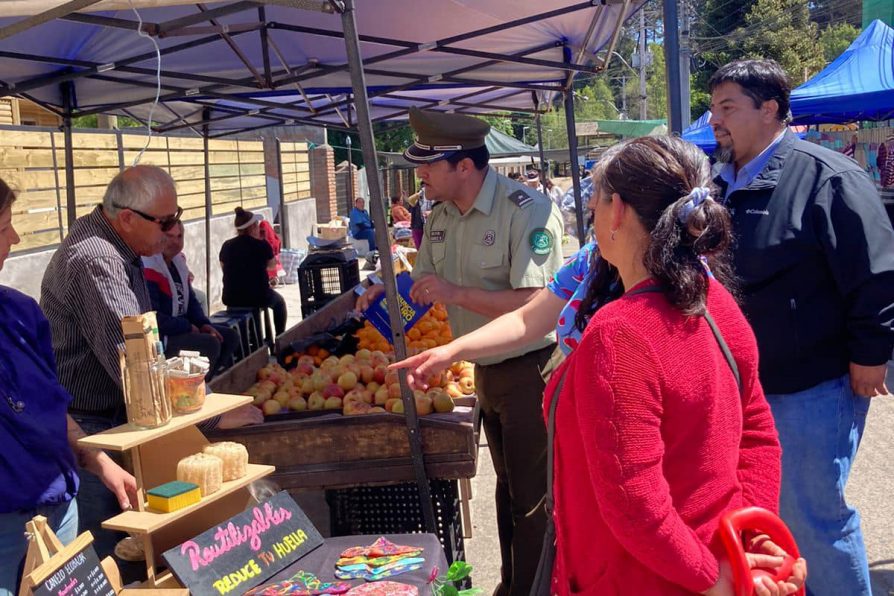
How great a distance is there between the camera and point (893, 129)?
49.0ft

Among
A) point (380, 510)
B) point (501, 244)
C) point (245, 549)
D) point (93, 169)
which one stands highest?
point (93, 169)

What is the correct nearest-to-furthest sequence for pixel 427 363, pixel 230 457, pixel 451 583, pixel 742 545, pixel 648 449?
pixel 648 449, pixel 742 545, pixel 451 583, pixel 230 457, pixel 427 363

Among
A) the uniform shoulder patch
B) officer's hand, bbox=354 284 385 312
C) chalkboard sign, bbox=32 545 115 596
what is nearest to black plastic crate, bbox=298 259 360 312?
officer's hand, bbox=354 284 385 312

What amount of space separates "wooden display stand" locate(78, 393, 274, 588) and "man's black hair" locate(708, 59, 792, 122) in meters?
1.96

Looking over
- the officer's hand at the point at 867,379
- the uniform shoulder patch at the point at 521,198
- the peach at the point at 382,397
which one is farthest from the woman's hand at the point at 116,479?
the officer's hand at the point at 867,379

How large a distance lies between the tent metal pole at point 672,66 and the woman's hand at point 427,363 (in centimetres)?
229

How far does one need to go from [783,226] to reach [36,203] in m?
8.59

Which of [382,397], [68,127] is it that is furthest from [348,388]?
[68,127]

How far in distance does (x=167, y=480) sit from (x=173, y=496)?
0.34m

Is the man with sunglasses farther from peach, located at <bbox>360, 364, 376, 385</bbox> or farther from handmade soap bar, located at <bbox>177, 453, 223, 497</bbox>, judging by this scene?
peach, located at <bbox>360, 364, 376, 385</bbox>

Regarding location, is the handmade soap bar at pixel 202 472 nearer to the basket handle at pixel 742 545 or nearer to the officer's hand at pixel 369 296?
the basket handle at pixel 742 545

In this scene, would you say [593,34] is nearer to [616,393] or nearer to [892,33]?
[616,393]

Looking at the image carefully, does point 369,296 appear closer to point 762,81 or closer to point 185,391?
point 185,391

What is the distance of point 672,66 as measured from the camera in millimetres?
4227
